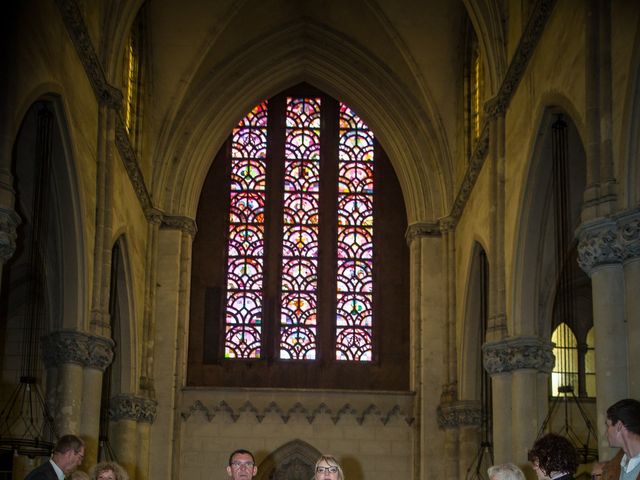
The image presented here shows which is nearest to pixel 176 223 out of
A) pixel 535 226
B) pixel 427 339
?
pixel 427 339

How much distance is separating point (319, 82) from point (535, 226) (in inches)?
437

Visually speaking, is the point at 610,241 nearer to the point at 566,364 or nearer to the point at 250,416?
the point at 566,364

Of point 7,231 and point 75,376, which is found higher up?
point 7,231

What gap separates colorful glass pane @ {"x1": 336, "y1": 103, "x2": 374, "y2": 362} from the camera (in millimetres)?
28953

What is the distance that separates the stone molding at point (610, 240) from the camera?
45.3 feet

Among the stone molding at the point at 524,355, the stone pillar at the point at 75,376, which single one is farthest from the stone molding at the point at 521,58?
the stone pillar at the point at 75,376

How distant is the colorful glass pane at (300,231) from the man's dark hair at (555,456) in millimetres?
20526

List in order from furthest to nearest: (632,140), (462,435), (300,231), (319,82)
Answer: (300,231), (319,82), (462,435), (632,140)

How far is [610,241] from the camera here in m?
14.1

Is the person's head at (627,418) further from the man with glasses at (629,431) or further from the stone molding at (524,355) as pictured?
the stone molding at (524,355)

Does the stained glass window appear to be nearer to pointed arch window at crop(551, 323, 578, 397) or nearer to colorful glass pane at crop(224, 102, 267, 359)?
colorful glass pane at crop(224, 102, 267, 359)

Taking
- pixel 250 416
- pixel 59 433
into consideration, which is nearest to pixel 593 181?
pixel 59 433

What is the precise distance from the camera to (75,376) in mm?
19406

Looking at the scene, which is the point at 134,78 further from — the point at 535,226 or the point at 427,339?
the point at 535,226
